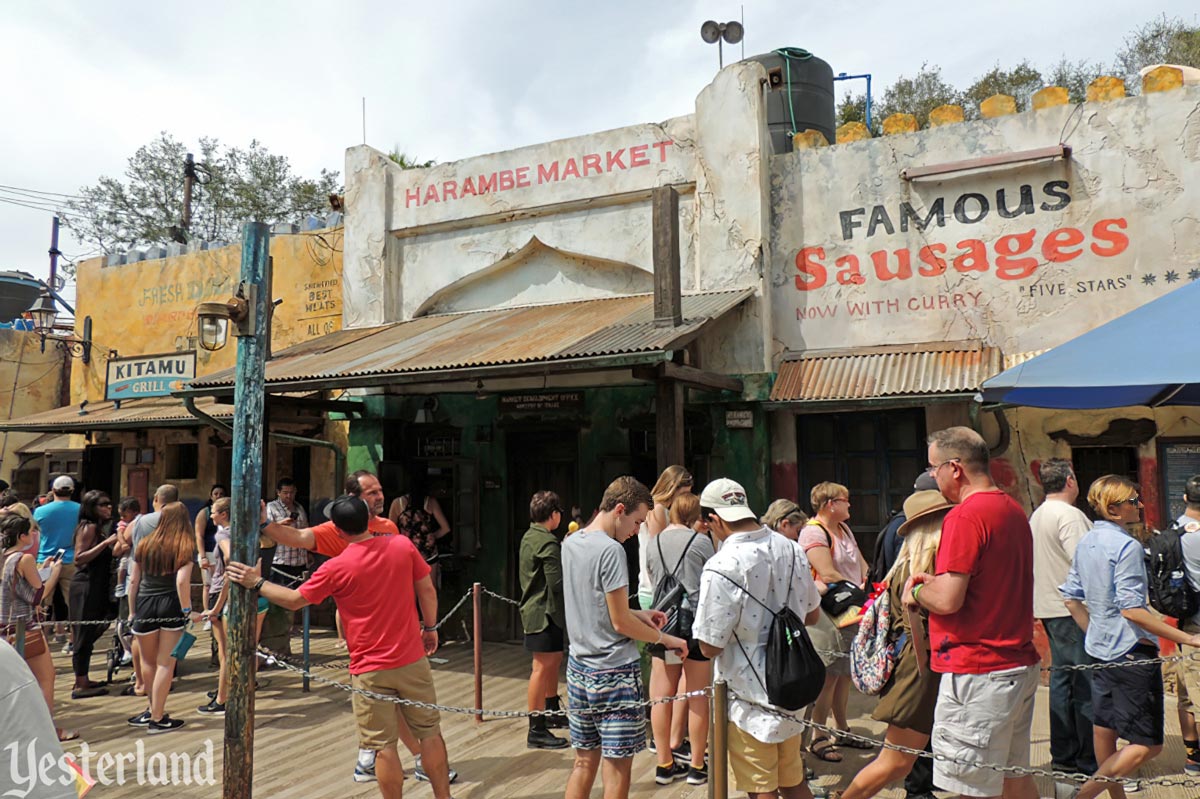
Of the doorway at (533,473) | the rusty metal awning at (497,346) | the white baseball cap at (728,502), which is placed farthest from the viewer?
the doorway at (533,473)

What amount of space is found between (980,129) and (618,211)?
3997 mm

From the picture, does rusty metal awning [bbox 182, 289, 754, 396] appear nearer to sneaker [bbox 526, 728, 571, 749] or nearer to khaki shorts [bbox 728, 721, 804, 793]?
sneaker [bbox 526, 728, 571, 749]

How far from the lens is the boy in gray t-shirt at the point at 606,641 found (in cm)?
403

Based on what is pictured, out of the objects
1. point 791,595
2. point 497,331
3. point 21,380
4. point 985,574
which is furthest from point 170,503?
point 21,380

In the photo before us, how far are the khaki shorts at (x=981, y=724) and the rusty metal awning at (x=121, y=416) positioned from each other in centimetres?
976

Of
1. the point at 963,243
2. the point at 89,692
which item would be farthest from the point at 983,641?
the point at 89,692

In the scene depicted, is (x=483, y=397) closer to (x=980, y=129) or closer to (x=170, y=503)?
(x=170, y=503)

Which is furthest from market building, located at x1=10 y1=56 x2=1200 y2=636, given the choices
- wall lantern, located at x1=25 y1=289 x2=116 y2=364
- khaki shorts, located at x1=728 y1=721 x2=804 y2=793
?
wall lantern, located at x1=25 y1=289 x2=116 y2=364

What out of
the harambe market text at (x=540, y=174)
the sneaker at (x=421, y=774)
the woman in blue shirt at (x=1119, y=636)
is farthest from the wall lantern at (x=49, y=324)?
the woman in blue shirt at (x=1119, y=636)

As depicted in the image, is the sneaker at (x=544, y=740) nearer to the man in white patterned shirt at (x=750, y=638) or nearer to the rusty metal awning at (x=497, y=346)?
the man in white patterned shirt at (x=750, y=638)

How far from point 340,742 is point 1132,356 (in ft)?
19.8

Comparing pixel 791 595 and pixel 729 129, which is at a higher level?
pixel 729 129

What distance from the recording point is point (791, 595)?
382cm

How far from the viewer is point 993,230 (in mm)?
8094
